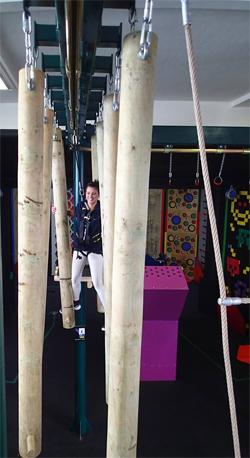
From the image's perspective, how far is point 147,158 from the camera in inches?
30.9

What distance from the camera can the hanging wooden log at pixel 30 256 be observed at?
97cm

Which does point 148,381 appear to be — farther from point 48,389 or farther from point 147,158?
point 147,158

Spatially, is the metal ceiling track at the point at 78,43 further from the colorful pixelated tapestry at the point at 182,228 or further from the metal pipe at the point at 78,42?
the colorful pixelated tapestry at the point at 182,228

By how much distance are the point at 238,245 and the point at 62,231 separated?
4.11 m

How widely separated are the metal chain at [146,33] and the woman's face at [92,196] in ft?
7.52

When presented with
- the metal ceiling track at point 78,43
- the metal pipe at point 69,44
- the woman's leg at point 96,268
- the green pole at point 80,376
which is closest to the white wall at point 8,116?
the woman's leg at point 96,268

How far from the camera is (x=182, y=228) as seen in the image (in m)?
8.56

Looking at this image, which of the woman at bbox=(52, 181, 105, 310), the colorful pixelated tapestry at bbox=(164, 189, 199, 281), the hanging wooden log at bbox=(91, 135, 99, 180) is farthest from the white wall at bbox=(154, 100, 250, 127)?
the colorful pixelated tapestry at bbox=(164, 189, 199, 281)

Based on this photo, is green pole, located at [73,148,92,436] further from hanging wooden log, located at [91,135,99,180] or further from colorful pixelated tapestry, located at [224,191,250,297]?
colorful pixelated tapestry, located at [224,191,250,297]

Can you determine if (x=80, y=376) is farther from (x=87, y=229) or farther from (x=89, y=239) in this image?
(x=87, y=229)

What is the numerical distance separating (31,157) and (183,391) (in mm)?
4033

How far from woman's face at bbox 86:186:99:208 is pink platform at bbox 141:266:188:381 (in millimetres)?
1466

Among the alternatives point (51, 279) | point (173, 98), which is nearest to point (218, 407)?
point (173, 98)

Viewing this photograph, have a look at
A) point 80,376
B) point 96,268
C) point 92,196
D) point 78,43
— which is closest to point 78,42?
point 78,43
